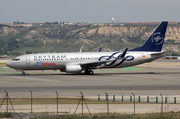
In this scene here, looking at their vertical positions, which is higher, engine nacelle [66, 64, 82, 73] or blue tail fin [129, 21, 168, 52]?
blue tail fin [129, 21, 168, 52]

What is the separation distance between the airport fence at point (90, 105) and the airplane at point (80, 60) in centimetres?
2567

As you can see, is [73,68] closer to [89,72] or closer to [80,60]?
[80,60]

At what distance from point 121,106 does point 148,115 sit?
4084 mm

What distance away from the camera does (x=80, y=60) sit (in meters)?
56.7

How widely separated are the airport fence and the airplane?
25.7 m

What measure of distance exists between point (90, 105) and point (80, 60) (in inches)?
1253

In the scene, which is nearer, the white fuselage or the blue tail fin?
the white fuselage

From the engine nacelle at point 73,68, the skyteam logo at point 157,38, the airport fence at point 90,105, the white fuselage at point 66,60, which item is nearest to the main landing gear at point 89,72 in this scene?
the white fuselage at point 66,60

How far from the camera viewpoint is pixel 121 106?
81.8ft

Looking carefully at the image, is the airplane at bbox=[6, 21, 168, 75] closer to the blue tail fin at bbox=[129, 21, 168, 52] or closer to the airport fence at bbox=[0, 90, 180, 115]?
the blue tail fin at bbox=[129, 21, 168, 52]

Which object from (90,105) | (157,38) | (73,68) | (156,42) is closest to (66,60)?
(73,68)

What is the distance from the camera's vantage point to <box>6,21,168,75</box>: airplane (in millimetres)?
55312

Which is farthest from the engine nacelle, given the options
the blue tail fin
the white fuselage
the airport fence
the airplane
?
the airport fence

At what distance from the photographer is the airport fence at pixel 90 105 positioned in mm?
22844
